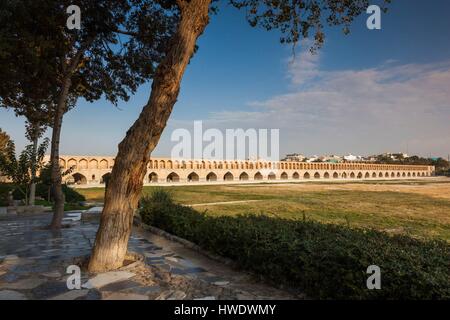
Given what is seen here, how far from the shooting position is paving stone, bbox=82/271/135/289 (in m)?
4.78

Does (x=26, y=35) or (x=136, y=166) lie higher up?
(x=26, y=35)

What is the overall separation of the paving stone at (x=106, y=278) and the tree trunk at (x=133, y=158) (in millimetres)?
241

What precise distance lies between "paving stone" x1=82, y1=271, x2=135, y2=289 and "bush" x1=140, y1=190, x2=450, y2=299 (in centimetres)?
184

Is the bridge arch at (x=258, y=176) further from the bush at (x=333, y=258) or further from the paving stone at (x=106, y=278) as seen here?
the paving stone at (x=106, y=278)

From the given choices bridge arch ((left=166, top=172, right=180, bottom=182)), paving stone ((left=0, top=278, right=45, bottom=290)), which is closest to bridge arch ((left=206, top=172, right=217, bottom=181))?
bridge arch ((left=166, top=172, right=180, bottom=182))

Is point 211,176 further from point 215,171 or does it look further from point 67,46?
point 67,46

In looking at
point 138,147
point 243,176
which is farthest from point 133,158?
point 243,176

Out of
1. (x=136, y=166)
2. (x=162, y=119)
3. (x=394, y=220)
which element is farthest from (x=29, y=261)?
(x=394, y=220)

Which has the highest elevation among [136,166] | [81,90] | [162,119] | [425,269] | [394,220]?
[81,90]

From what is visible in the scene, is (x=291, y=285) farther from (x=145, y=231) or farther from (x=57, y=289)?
(x=145, y=231)

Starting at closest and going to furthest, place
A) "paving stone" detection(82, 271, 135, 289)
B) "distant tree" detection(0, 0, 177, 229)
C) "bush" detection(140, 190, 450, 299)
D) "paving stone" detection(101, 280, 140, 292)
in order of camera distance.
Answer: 1. "bush" detection(140, 190, 450, 299)
2. "paving stone" detection(101, 280, 140, 292)
3. "paving stone" detection(82, 271, 135, 289)
4. "distant tree" detection(0, 0, 177, 229)

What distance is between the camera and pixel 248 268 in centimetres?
560

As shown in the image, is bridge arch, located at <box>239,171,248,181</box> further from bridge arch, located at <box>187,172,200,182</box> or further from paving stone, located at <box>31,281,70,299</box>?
paving stone, located at <box>31,281,70,299</box>
